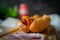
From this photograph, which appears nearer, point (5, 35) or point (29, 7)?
point (5, 35)

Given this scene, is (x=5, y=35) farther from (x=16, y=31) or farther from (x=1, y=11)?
(x=1, y=11)

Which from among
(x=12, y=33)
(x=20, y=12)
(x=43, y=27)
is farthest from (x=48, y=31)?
(x=20, y=12)

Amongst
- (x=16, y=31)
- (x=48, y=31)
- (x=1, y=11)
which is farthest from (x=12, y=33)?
(x=1, y=11)

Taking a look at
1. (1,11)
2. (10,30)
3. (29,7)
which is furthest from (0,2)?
(10,30)

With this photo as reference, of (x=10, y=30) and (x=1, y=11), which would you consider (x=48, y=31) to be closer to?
(x=10, y=30)

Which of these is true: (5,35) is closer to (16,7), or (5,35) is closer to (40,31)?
(40,31)

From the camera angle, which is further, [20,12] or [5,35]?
[20,12]

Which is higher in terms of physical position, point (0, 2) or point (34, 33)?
point (0, 2)

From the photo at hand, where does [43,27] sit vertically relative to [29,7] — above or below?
below
